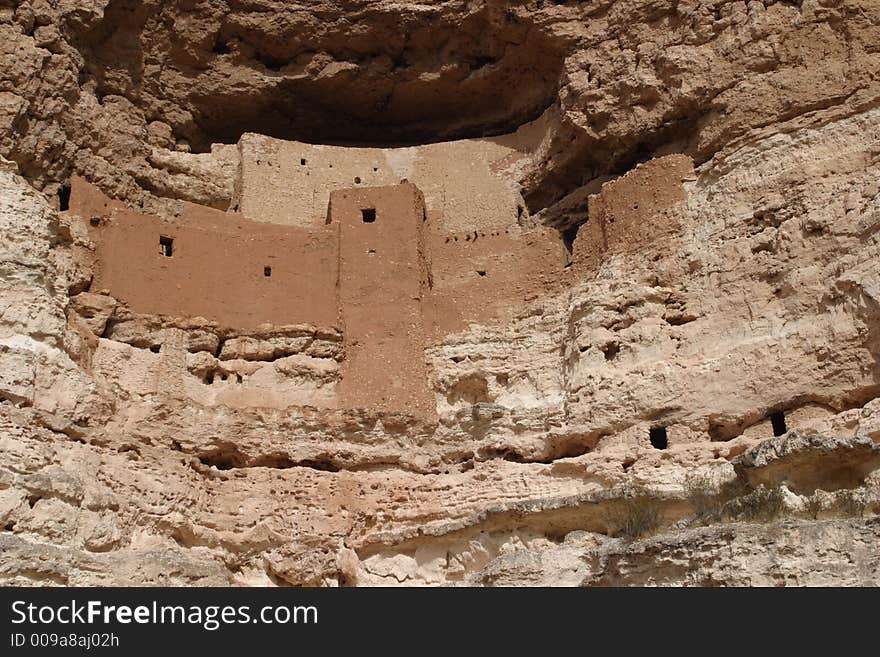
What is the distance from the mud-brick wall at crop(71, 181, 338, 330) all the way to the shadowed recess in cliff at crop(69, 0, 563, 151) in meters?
3.14

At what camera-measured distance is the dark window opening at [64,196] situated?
17781mm

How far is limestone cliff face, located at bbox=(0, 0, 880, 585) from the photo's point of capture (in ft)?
46.6

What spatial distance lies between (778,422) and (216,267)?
7.75 m

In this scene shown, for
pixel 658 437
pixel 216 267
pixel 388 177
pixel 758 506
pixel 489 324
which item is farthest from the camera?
pixel 388 177

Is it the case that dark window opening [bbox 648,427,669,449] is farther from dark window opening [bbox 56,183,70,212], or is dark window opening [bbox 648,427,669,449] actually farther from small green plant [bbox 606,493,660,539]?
dark window opening [bbox 56,183,70,212]

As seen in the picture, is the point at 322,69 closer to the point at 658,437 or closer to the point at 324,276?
the point at 324,276

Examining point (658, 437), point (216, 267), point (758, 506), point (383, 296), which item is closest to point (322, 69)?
point (216, 267)

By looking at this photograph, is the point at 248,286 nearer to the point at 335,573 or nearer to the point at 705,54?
the point at 335,573

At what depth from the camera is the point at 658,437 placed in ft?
50.3

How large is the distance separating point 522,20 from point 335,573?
9.41 m

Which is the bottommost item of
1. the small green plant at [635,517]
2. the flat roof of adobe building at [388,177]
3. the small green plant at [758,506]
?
the small green plant at [758,506]

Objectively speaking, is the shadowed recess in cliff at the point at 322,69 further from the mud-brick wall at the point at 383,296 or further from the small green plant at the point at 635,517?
the small green plant at the point at 635,517

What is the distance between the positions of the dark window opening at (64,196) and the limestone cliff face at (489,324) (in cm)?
24

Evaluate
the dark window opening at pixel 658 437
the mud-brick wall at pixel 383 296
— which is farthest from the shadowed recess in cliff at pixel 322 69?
the dark window opening at pixel 658 437
